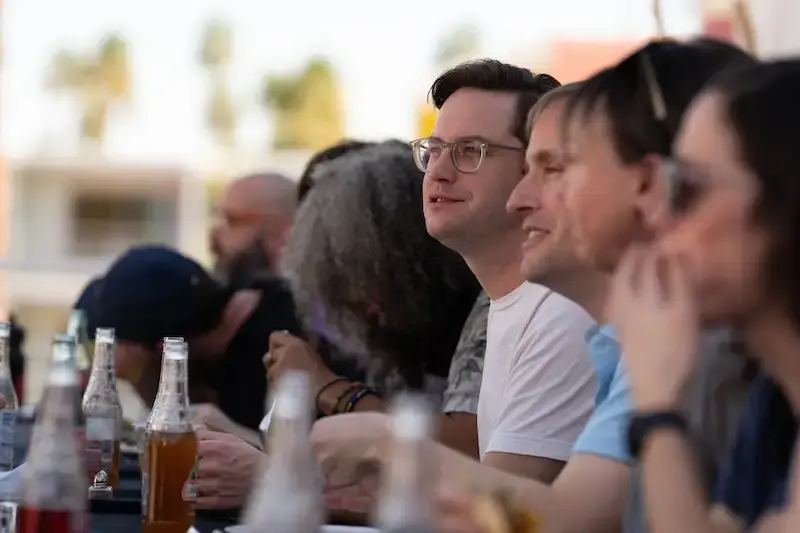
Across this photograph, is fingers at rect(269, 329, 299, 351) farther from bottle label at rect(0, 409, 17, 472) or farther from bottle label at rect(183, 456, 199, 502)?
bottle label at rect(183, 456, 199, 502)

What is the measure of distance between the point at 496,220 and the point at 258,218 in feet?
8.21

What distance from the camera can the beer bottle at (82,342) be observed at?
3080 mm

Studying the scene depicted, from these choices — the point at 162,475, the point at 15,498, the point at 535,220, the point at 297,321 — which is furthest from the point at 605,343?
the point at 297,321

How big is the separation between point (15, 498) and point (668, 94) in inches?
41.2

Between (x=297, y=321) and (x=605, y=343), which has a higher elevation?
(x=605, y=343)

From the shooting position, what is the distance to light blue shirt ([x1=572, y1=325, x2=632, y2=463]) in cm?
142

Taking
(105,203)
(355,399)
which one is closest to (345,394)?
(355,399)

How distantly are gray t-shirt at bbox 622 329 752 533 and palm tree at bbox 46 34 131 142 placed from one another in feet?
116

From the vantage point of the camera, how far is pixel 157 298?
3.06 meters

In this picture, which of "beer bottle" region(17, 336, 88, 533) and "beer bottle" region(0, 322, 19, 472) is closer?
"beer bottle" region(17, 336, 88, 533)

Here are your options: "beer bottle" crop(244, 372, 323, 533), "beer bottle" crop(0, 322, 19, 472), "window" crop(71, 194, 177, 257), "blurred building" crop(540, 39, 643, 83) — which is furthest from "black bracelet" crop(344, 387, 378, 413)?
"window" crop(71, 194, 177, 257)

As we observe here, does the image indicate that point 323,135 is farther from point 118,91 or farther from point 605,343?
point 605,343

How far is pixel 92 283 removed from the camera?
3.61 metres

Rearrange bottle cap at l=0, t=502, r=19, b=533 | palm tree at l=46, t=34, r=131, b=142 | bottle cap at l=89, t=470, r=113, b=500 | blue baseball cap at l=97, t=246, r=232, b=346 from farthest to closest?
palm tree at l=46, t=34, r=131, b=142, blue baseball cap at l=97, t=246, r=232, b=346, bottle cap at l=89, t=470, r=113, b=500, bottle cap at l=0, t=502, r=19, b=533
